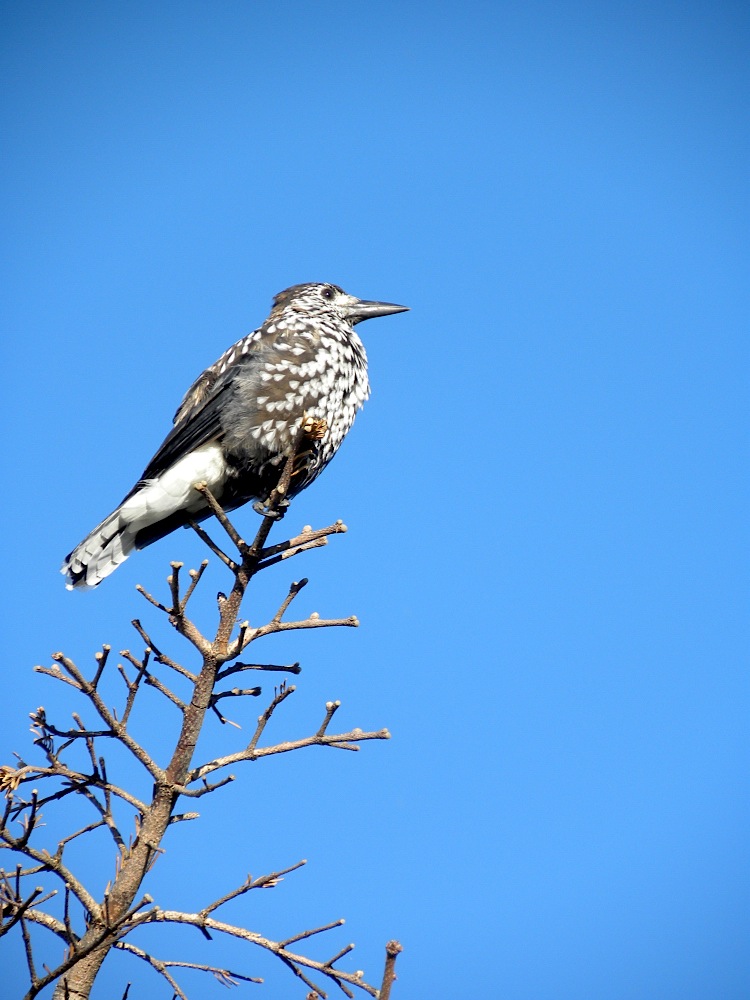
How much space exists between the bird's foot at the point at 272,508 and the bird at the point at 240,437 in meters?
0.18

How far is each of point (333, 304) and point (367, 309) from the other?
0.69 ft

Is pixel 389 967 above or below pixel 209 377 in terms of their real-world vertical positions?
below

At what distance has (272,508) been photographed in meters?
3.62

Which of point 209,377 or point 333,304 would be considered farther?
point 333,304

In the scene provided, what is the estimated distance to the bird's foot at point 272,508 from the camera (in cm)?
360

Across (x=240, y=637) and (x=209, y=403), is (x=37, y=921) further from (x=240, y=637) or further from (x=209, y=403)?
(x=209, y=403)

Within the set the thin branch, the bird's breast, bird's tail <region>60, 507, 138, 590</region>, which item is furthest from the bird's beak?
the thin branch

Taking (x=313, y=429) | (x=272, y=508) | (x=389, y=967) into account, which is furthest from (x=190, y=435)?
(x=389, y=967)

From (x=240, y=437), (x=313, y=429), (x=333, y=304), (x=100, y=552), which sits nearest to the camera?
(x=313, y=429)

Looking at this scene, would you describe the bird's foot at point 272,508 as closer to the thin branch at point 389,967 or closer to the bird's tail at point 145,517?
the bird's tail at point 145,517

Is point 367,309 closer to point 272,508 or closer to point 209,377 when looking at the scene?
point 209,377

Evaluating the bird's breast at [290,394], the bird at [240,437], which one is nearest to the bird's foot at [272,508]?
the bird at [240,437]

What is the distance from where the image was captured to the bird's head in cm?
617

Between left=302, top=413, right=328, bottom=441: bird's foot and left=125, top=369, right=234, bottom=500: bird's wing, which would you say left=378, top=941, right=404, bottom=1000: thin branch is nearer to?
left=302, top=413, right=328, bottom=441: bird's foot
